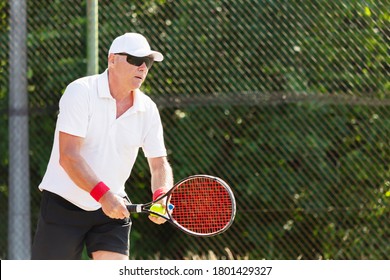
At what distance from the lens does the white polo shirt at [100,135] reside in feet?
12.4

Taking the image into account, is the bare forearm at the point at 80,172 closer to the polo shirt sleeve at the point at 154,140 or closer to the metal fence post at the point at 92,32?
the polo shirt sleeve at the point at 154,140

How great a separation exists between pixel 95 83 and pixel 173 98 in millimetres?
2062

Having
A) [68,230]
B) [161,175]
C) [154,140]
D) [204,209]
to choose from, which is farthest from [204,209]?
[68,230]

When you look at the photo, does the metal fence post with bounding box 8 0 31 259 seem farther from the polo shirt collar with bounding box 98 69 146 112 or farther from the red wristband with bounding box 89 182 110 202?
the red wristband with bounding box 89 182 110 202

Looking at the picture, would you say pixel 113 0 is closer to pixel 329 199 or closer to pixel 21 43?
pixel 21 43

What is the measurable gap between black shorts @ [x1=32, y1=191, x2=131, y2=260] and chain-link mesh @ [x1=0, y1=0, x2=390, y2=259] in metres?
1.95

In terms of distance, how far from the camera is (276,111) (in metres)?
5.82

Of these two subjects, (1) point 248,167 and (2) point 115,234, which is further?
(1) point 248,167

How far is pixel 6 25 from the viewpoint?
624cm

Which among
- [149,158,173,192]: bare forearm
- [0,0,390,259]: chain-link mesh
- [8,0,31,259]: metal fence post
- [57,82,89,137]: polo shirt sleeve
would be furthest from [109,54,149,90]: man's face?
[8,0,31,259]: metal fence post

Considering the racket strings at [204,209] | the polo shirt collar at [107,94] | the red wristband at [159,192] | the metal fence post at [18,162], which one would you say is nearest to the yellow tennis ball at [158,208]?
the red wristband at [159,192]
